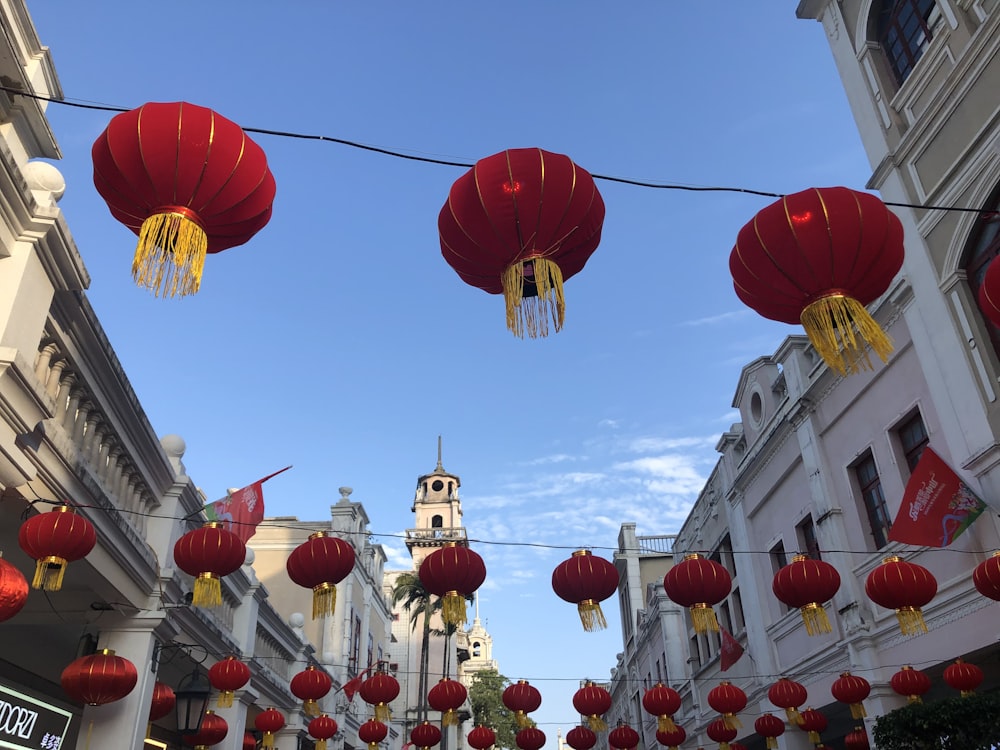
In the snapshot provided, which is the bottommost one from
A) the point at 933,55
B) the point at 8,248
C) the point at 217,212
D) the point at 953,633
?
the point at 953,633

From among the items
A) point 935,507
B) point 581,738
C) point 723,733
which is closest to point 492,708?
point 581,738

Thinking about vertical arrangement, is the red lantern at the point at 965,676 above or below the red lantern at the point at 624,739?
below

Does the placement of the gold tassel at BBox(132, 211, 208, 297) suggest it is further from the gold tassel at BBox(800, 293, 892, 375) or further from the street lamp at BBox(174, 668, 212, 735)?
the street lamp at BBox(174, 668, 212, 735)

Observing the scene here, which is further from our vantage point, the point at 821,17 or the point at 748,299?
the point at 821,17

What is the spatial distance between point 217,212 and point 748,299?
12.0 feet

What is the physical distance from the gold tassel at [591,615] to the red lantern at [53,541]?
18.1 feet

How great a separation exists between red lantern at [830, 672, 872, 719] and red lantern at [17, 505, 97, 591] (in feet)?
34.9

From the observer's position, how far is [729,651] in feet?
57.5

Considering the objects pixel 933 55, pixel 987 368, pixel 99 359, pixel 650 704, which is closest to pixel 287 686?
pixel 650 704

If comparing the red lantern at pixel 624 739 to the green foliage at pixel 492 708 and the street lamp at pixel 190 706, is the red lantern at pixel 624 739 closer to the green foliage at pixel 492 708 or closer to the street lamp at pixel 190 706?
the street lamp at pixel 190 706

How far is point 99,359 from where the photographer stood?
761 centimetres

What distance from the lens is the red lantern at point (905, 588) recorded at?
8.68 meters

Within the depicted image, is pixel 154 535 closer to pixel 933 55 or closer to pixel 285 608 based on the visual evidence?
pixel 933 55

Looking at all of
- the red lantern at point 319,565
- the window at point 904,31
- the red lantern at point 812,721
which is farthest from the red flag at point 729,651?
the window at point 904,31
